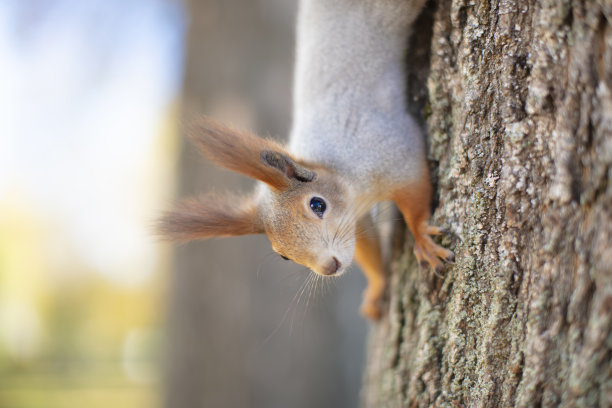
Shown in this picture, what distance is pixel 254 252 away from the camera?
114 inches

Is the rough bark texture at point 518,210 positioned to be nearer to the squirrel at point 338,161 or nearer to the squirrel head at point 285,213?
the squirrel at point 338,161

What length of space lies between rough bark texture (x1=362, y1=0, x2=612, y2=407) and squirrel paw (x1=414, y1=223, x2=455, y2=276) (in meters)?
0.03

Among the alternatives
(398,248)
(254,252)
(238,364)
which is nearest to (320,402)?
(238,364)

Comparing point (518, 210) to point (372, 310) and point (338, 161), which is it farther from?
Answer: point (372, 310)

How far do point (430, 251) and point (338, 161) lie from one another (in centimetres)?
37

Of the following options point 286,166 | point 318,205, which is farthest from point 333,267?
point 286,166

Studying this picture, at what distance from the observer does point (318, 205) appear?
1.43 m

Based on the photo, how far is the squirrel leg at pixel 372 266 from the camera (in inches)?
64.8

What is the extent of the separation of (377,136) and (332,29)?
1.17ft

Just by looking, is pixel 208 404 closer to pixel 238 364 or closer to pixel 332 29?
pixel 238 364

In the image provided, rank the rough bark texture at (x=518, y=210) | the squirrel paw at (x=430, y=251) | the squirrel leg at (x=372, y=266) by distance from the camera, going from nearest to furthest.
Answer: the rough bark texture at (x=518, y=210), the squirrel paw at (x=430, y=251), the squirrel leg at (x=372, y=266)

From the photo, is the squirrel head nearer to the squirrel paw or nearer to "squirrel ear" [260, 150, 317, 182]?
"squirrel ear" [260, 150, 317, 182]

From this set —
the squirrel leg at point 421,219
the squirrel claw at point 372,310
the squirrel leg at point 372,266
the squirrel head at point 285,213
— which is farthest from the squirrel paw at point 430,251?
the squirrel claw at point 372,310

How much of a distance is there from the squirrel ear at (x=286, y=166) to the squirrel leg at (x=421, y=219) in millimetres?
238
